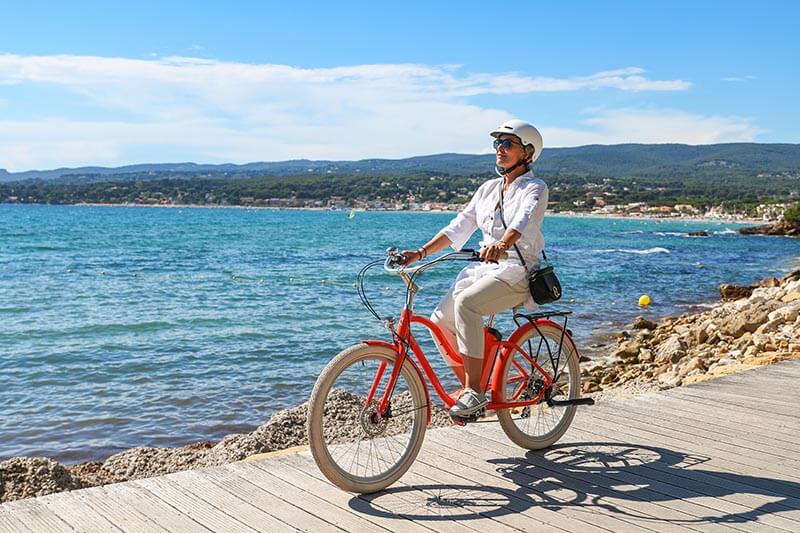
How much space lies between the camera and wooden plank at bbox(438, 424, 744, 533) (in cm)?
412

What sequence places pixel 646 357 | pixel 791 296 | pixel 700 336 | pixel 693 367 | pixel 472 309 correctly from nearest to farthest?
pixel 472 309 → pixel 693 367 → pixel 646 357 → pixel 700 336 → pixel 791 296

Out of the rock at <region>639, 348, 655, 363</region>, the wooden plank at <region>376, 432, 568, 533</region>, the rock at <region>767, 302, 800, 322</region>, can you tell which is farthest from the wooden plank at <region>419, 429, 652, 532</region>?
the rock at <region>767, 302, 800, 322</region>

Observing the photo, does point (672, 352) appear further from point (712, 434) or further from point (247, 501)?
point (247, 501)

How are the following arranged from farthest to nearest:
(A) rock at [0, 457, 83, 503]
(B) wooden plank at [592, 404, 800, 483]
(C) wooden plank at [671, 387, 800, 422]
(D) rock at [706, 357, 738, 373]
Answer: (D) rock at [706, 357, 738, 373] → (C) wooden plank at [671, 387, 800, 422] → (A) rock at [0, 457, 83, 503] → (B) wooden plank at [592, 404, 800, 483]

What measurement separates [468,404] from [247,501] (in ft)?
4.19

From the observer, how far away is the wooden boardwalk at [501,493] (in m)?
4.00

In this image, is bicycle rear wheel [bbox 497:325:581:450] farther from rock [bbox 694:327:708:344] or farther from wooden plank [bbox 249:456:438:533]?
rock [bbox 694:327:708:344]

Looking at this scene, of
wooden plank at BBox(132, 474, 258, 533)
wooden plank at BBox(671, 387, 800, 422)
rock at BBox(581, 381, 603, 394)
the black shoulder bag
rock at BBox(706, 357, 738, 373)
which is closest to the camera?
wooden plank at BBox(132, 474, 258, 533)

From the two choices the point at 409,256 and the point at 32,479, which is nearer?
the point at 409,256

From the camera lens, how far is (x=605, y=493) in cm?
451

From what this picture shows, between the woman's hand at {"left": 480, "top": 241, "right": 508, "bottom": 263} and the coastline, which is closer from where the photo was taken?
the woman's hand at {"left": 480, "top": 241, "right": 508, "bottom": 263}

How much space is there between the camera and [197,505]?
13.7 ft

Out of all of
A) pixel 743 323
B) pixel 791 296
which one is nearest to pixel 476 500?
pixel 743 323

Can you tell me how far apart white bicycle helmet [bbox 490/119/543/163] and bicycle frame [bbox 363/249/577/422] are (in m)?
1.00
